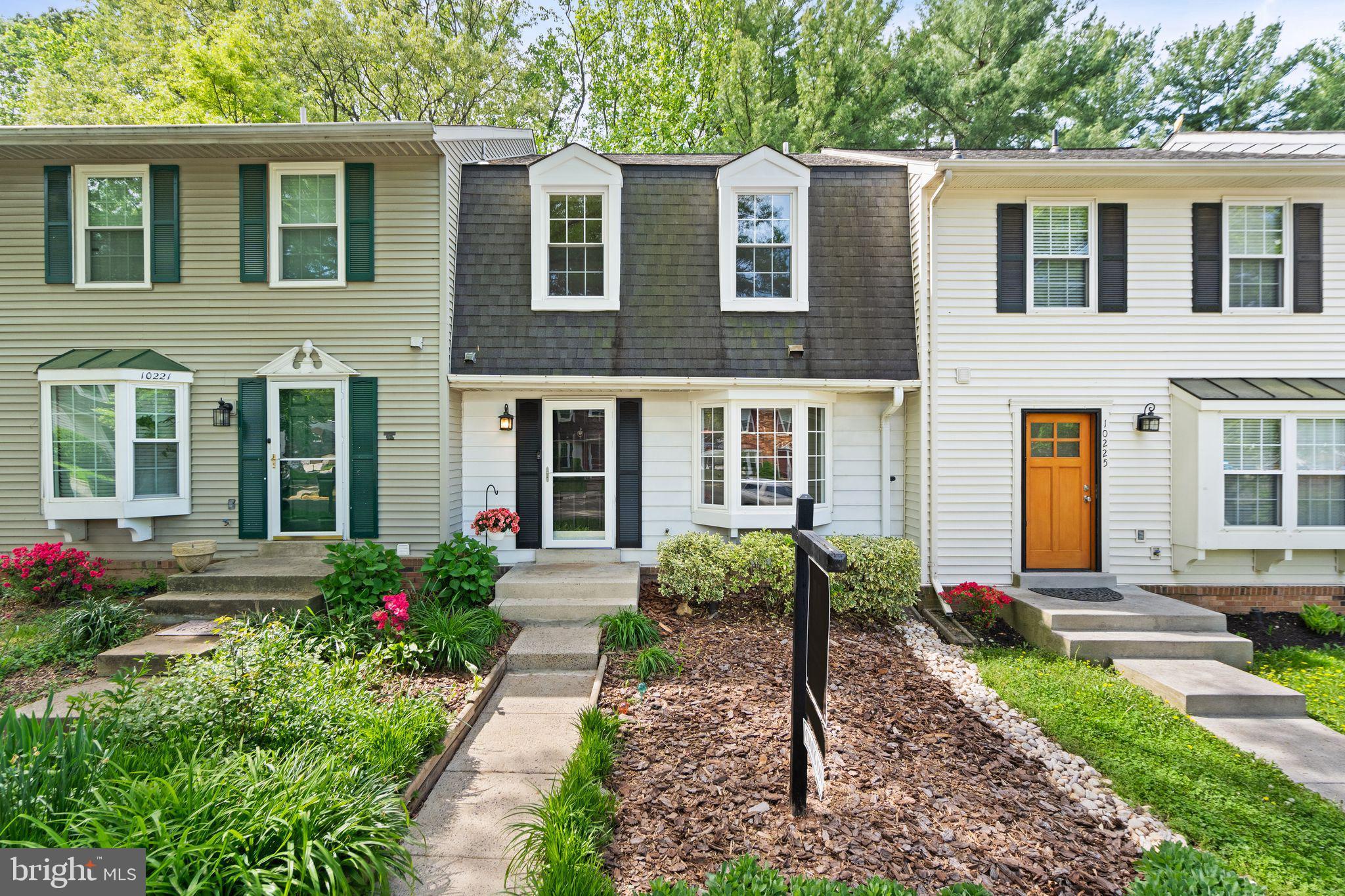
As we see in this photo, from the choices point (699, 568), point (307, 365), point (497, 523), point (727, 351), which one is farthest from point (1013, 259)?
point (307, 365)

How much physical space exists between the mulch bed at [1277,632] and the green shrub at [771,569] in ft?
17.0

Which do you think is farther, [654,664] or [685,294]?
[685,294]

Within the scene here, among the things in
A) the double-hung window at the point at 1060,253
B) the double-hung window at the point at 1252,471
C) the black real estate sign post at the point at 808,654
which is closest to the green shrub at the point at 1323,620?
the double-hung window at the point at 1252,471

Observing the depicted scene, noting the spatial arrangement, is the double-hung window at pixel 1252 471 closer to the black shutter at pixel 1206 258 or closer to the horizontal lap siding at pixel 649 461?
the black shutter at pixel 1206 258

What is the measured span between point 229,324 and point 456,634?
5058mm

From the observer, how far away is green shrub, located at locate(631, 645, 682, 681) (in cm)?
495

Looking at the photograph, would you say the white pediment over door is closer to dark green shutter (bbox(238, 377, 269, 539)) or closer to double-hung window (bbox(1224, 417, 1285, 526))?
dark green shutter (bbox(238, 377, 269, 539))

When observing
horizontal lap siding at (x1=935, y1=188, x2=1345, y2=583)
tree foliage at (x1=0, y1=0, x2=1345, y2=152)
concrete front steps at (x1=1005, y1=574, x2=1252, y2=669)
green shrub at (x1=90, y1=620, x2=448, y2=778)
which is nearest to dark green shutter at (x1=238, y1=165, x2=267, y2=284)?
green shrub at (x1=90, y1=620, x2=448, y2=778)

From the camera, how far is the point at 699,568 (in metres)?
6.42

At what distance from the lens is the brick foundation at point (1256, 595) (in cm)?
698

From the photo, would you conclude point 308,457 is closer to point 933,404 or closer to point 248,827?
point 248,827

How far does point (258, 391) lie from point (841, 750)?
24.5ft

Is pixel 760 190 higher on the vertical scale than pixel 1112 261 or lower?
higher

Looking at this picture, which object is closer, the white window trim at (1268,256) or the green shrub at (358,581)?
the green shrub at (358,581)
